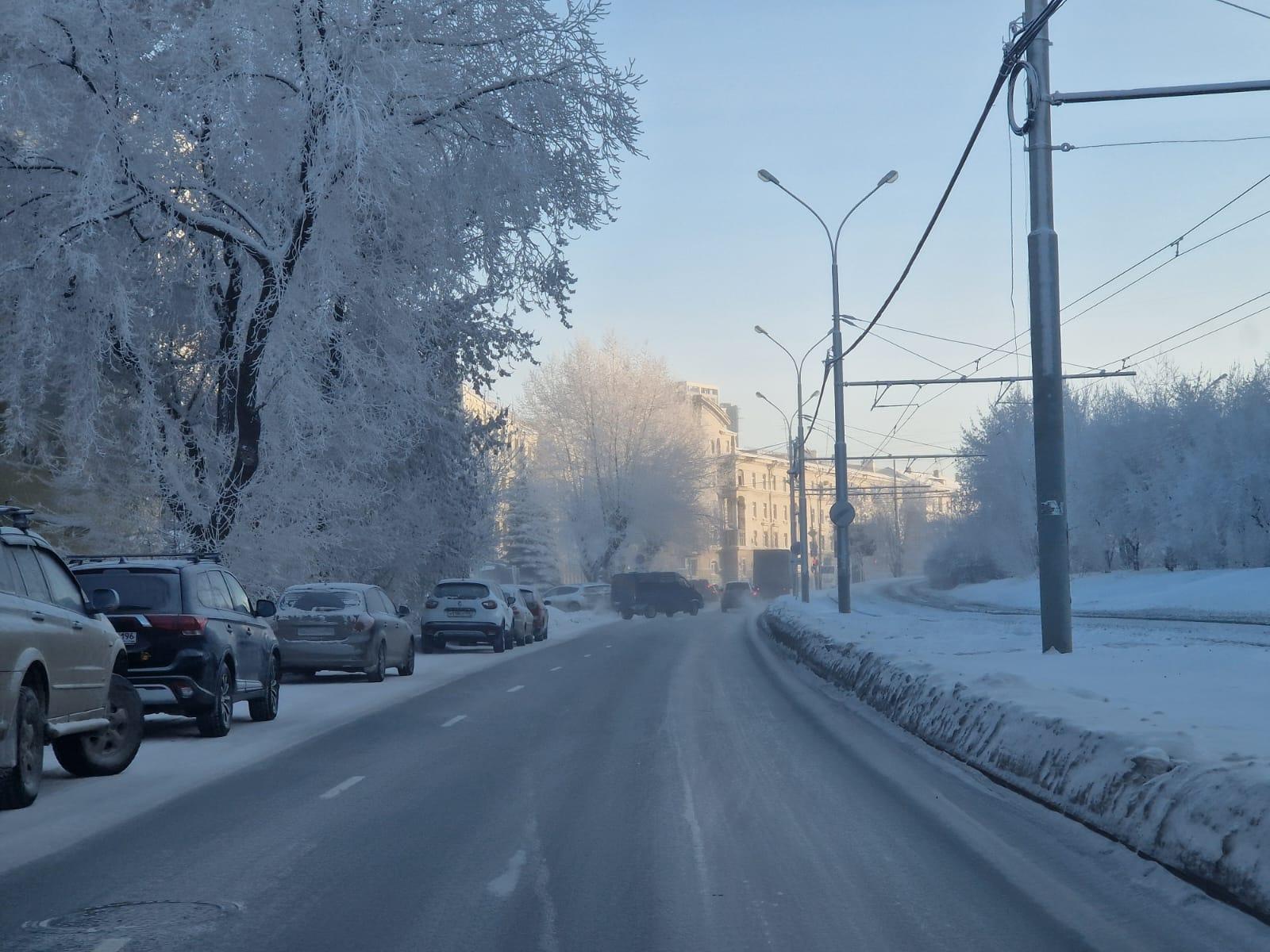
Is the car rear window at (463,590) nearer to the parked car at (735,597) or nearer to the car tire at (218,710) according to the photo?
the car tire at (218,710)

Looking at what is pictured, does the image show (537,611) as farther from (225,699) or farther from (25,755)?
(25,755)

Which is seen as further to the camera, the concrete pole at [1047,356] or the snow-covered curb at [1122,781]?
the concrete pole at [1047,356]

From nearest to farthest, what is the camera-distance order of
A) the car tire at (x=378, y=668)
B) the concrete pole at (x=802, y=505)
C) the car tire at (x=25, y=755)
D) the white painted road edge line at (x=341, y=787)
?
the car tire at (x=25, y=755)
the white painted road edge line at (x=341, y=787)
the car tire at (x=378, y=668)
the concrete pole at (x=802, y=505)

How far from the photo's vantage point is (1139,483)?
59469 mm

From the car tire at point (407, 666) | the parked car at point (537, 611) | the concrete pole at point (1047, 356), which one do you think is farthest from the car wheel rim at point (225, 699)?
the parked car at point (537, 611)

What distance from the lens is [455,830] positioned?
856 centimetres

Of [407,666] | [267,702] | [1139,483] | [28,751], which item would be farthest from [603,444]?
[28,751]

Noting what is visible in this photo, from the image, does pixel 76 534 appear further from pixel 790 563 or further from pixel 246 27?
pixel 790 563

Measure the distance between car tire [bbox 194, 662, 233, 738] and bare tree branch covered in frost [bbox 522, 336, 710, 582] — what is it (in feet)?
188

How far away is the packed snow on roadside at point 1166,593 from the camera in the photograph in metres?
38.2

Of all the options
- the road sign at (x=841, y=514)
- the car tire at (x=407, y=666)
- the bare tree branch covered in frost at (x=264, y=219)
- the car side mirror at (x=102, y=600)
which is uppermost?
the bare tree branch covered in frost at (x=264, y=219)

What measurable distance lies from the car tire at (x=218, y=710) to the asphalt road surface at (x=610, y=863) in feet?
5.34

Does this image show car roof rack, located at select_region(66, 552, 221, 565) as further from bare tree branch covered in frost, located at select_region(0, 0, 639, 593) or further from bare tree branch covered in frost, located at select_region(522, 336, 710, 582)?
bare tree branch covered in frost, located at select_region(522, 336, 710, 582)

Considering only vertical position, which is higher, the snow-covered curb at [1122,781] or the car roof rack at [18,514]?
the car roof rack at [18,514]
